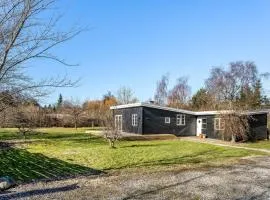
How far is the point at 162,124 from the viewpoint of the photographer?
34.8 m

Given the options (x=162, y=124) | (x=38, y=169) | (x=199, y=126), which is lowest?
(x=38, y=169)

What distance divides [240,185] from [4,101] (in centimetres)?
739

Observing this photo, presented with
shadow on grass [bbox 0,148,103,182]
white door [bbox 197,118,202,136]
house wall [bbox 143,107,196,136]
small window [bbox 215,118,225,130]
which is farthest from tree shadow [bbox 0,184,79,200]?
white door [bbox 197,118,202,136]

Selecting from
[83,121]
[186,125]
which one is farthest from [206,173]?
[83,121]

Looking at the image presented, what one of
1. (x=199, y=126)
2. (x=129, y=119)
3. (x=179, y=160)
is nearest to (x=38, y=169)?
(x=179, y=160)

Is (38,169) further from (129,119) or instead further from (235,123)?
(129,119)

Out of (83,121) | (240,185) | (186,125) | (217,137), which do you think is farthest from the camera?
(83,121)

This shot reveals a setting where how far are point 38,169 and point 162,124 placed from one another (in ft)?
71.0

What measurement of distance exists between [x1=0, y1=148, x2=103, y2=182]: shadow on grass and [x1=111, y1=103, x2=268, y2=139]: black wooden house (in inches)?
621

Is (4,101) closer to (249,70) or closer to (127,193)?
(127,193)

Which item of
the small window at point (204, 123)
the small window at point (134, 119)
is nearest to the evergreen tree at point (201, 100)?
the small window at point (204, 123)

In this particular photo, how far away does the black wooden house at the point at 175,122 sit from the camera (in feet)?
103

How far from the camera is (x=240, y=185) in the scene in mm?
11359

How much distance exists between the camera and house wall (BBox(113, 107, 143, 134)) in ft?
111
